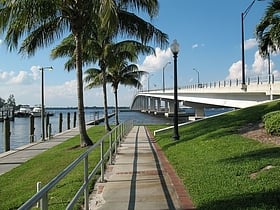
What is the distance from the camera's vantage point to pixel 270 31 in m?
21.5

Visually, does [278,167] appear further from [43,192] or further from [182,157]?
[43,192]

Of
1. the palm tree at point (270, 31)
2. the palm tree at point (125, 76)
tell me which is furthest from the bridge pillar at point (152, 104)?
the palm tree at point (270, 31)

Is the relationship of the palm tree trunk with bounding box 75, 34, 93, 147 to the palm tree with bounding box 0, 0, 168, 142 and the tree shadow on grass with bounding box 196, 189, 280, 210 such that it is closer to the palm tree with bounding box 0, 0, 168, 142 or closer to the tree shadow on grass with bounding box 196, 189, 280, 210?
the palm tree with bounding box 0, 0, 168, 142

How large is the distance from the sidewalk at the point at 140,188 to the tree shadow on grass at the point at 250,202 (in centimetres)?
44

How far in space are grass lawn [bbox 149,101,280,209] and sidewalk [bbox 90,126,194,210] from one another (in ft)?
0.85

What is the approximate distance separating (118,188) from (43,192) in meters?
4.94

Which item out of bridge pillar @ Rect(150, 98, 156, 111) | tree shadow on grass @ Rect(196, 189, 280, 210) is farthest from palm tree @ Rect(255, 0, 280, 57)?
bridge pillar @ Rect(150, 98, 156, 111)

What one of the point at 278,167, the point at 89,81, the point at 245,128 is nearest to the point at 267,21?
the point at 245,128

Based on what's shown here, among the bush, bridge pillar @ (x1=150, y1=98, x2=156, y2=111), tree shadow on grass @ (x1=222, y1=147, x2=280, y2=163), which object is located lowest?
tree shadow on grass @ (x1=222, y1=147, x2=280, y2=163)

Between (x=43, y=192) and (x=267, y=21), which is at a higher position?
(x=267, y=21)

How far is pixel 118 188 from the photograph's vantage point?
856 cm

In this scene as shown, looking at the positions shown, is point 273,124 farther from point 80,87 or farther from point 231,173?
point 80,87

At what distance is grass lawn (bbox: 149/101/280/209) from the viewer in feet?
21.6

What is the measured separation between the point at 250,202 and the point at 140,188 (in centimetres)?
274
